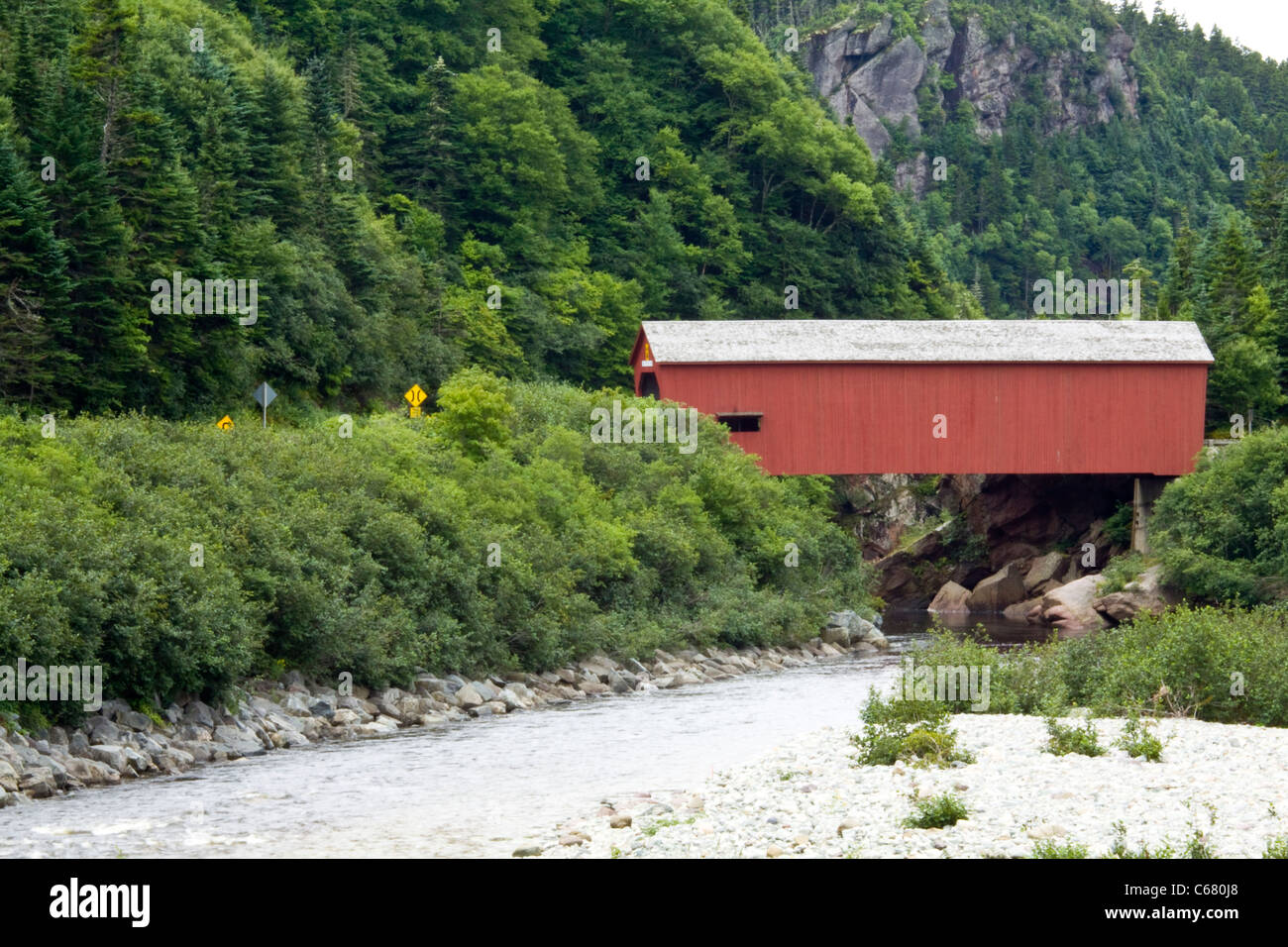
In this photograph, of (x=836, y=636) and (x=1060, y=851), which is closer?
(x=1060, y=851)

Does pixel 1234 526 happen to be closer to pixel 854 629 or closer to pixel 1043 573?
pixel 854 629

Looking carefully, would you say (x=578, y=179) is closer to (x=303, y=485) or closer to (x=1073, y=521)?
(x=1073, y=521)

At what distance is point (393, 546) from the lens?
2806 centimetres

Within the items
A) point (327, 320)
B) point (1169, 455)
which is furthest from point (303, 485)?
point (1169, 455)

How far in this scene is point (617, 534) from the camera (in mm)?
35531

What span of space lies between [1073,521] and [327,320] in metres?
26.7

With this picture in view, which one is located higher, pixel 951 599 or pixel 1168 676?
pixel 1168 676

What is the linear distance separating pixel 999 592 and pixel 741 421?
46.1ft

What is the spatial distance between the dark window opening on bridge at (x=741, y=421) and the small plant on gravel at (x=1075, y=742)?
28557 mm

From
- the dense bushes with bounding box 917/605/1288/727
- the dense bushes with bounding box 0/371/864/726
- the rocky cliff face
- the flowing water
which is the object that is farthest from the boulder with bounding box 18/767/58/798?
the rocky cliff face

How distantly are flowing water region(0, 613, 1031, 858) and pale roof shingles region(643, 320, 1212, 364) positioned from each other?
64.6 feet

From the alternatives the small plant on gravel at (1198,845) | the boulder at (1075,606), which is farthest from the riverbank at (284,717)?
the boulder at (1075,606)

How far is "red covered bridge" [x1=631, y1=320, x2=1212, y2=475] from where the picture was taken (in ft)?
146

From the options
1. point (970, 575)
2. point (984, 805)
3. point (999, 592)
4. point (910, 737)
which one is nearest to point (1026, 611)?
point (999, 592)
